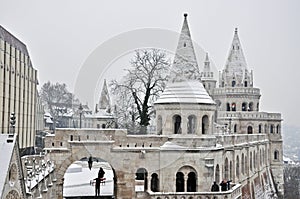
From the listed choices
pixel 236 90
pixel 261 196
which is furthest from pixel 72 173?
pixel 236 90

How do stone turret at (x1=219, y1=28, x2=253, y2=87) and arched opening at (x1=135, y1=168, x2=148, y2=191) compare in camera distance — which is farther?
stone turret at (x1=219, y1=28, x2=253, y2=87)

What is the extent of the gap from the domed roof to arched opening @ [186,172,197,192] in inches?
120

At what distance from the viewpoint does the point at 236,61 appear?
4684cm

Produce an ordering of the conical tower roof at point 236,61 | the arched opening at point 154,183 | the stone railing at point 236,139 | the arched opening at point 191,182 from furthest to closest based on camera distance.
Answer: the conical tower roof at point 236,61, the stone railing at point 236,139, the arched opening at point 191,182, the arched opening at point 154,183

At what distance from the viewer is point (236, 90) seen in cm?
4616

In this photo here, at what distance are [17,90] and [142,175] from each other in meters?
8.32

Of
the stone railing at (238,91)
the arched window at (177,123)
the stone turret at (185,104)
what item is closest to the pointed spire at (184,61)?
the stone turret at (185,104)

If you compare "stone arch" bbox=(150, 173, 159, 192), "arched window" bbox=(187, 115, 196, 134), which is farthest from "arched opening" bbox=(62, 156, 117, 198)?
"arched window" bbox=(187, 115, 196, 134)

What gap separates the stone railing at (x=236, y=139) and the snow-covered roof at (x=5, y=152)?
1385cm

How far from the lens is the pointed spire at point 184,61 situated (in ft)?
74.7

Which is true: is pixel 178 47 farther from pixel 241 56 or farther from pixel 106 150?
pixel 241 56

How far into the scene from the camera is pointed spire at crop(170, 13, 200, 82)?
897 inches

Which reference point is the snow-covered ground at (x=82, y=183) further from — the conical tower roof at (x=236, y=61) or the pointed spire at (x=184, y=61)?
the conical tower roof at (x=236, y=61)

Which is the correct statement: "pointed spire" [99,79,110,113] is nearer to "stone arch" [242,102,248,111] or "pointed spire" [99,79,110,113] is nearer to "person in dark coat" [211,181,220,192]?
"stone arch" [242,102,248,111]
